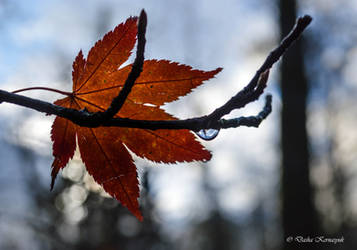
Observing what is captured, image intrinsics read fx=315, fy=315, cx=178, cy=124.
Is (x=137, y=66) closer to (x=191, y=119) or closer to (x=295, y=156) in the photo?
(x=191, y=119)

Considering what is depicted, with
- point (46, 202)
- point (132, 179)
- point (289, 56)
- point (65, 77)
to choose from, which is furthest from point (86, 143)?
point (289, 56)

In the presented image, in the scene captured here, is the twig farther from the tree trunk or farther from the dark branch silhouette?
the tree trunk

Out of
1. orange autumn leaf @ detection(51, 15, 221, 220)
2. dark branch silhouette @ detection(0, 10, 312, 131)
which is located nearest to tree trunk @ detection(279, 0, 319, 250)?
orange autumn leaf @ detection(51, 15, 221, 220)

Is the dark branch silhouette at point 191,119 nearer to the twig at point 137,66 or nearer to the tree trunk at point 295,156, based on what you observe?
the twig at point 137,66

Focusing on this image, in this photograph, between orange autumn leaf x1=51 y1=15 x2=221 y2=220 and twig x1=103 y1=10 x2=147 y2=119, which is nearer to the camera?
twig x1=103 y1=10 x2=147 y2=119

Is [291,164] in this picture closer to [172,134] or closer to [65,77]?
[65,77]

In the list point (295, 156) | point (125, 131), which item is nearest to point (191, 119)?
point (125, 131)

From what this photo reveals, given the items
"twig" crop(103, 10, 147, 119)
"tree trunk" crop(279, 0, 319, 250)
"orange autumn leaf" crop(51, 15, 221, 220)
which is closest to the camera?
"twig" crop(103, 10, 147, 119)

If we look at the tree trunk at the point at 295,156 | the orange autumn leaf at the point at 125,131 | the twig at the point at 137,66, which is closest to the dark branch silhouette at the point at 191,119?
the twig at the point at 137,66
